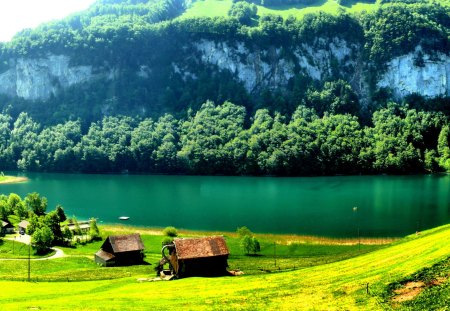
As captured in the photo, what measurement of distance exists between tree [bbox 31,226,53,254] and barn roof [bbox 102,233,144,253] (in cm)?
1221

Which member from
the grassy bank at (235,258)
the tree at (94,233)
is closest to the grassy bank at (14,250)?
the grassy bank at (235,258)

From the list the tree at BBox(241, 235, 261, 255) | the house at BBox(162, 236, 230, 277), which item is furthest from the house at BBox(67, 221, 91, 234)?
the house at BBox(162, 236, 230, 277)

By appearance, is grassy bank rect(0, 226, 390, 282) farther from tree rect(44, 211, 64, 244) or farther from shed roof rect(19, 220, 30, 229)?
shed roof rect(19, 220, 30, 229)

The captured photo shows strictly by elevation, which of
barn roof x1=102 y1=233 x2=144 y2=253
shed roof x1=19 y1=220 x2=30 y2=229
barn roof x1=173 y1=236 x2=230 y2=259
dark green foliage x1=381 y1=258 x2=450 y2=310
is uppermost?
dark green foliage x1=381 y1=258 x2=450 y2=310

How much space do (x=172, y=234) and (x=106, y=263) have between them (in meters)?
17.5

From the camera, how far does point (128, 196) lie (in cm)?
13300

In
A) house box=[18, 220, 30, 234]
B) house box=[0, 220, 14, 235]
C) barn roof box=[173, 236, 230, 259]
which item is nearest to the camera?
barn roof box=[173, 236, 230, 259]

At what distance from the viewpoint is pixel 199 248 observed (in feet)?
178

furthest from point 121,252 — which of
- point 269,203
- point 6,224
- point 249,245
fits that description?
point 269,203

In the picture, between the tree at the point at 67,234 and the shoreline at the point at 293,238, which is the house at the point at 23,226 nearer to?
the tree at the point at 67,234

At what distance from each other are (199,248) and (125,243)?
15.6m

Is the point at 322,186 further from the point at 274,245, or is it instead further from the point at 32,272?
the point at 32,272

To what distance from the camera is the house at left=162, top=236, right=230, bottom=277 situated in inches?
2087

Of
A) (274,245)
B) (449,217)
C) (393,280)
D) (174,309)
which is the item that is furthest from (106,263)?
(449,217)
